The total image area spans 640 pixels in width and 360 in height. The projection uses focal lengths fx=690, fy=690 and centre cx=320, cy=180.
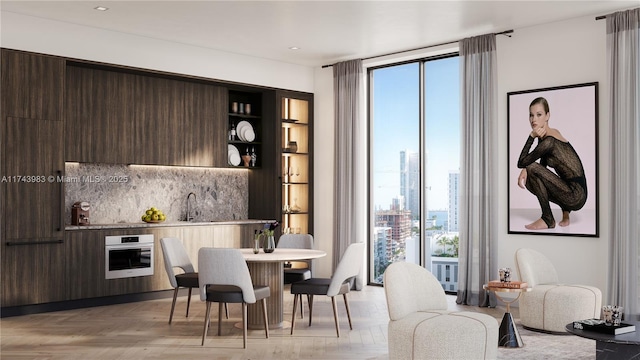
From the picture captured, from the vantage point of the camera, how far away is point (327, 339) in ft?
20.0

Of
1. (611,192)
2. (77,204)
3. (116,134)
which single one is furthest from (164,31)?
(611,192)

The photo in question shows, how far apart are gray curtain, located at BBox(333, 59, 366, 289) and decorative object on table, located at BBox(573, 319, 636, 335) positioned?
180 inches

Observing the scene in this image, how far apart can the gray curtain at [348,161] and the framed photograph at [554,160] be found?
2298 mm

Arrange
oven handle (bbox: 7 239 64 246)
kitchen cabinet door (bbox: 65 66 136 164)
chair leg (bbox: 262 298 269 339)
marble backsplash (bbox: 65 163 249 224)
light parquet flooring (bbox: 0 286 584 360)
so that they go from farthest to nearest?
marble backsplash (bbox: 65 163 249 224) < kitchen cabinet door (bbox: 65 66 136 164) < oven handle (bbox: 7 239 64 246) < chair leg (bbox: 262 298 269 339) < light parquet flooring (bbox: 0 286 584 360)

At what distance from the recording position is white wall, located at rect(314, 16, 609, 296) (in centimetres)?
709

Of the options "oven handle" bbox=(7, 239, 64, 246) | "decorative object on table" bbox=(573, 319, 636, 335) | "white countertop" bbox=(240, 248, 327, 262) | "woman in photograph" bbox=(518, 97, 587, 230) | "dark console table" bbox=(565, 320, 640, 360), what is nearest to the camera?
"dark console table" bbox=(565, 320, 640, 360)

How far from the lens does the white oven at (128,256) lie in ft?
25.7

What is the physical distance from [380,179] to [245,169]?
2.00 metres

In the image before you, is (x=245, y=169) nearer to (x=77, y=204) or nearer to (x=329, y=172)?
(x=329, y=172)

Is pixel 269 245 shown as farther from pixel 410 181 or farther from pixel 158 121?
pixel 410 181

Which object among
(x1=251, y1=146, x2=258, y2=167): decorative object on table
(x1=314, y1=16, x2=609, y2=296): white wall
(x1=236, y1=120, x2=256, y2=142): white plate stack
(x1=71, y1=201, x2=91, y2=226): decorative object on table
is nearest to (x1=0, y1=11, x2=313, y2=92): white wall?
(x1=236, y1=120, x2=256, y2=142): white plate stack

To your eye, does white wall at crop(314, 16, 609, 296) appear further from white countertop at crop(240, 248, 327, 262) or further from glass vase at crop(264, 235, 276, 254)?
glass vase at crop(264, 235, 276, 254)

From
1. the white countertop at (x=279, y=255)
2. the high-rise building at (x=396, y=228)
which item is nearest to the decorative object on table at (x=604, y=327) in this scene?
the white countertop at (x=279, y=255)

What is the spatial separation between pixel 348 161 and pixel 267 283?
3389 millimetres
